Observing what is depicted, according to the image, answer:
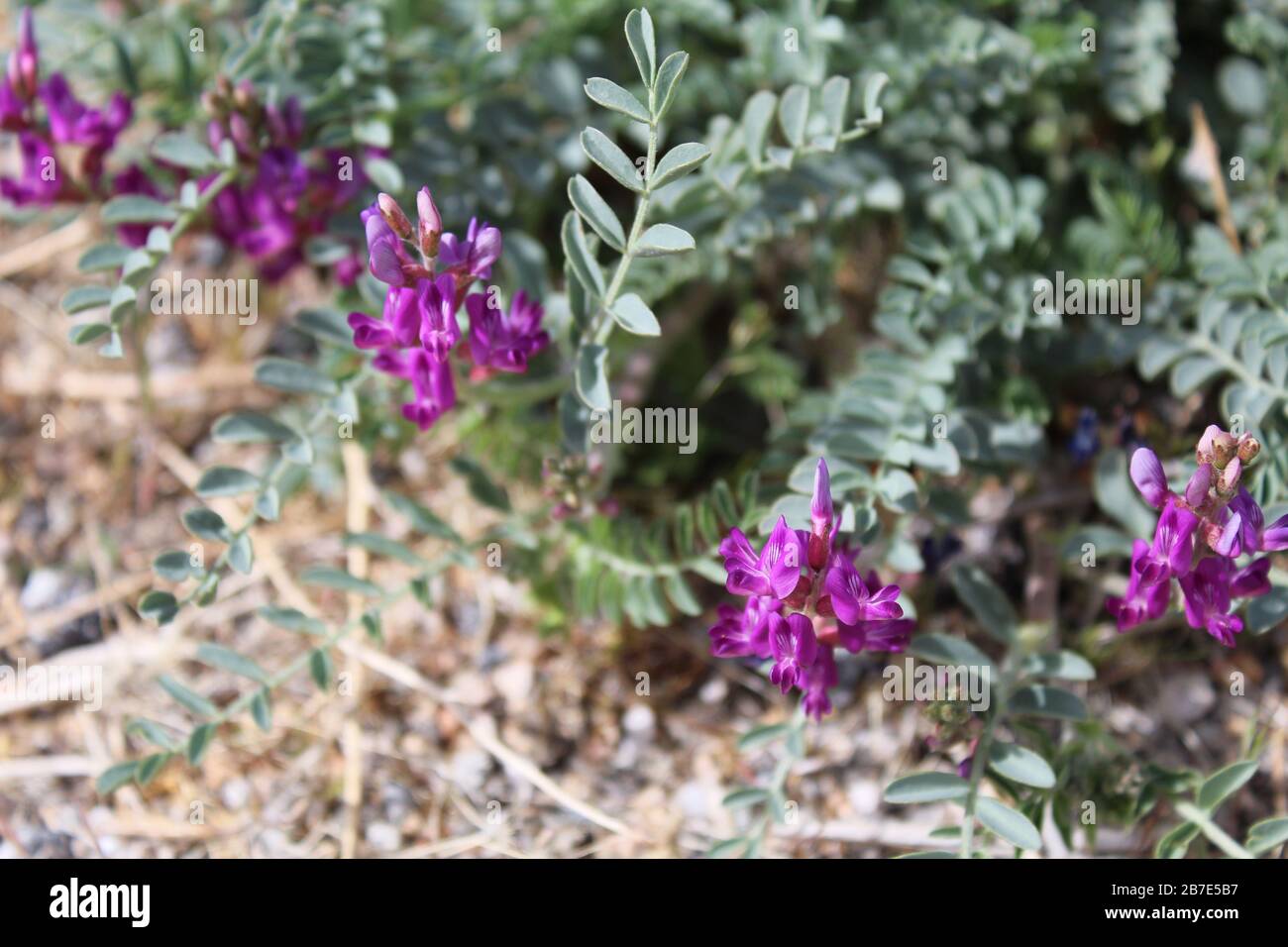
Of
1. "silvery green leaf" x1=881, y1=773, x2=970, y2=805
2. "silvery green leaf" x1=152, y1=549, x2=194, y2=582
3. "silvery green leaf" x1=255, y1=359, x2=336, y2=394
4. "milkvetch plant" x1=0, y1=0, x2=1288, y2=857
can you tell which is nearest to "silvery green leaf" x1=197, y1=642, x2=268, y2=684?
"milkvetch plant" x1=0, y1=0, x2=1288, y2=857

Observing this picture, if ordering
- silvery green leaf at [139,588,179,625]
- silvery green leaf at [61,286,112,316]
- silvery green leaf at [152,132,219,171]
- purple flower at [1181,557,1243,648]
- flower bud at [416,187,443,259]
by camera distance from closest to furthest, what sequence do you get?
flower bud at [416,187,443,259], purple flower at [1181,557,1243,648], silvery green leaf at [139,588,179,625], silvery green leaf at [61,286,112,316], silvery green leaf at [152,132,219,171]

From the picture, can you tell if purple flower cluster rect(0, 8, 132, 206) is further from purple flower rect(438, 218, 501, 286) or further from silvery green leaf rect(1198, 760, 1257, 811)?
silvery green leaf rect(1198, 760, 1257, 811)

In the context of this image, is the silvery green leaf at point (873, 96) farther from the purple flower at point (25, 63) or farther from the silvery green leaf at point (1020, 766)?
the purple flower at point (25, 63)

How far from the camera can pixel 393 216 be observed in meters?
2.03

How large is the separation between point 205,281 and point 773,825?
6.81ft

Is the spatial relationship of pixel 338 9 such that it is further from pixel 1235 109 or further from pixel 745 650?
pixel 1235 109

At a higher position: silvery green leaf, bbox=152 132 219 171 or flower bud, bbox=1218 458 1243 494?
silvery green leaf, bbox=152 132 219 171

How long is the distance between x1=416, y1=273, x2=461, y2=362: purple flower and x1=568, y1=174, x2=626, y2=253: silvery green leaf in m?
0.24

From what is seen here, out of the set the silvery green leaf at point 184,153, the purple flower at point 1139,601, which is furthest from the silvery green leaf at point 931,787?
the silvery green leaf at point 184,153

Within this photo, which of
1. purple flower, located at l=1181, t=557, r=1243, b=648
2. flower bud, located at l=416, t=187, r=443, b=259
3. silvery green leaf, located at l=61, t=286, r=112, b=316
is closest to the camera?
flower bud, located at l=416, t=187, r=443, b=259

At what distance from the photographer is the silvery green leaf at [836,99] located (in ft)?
7.88

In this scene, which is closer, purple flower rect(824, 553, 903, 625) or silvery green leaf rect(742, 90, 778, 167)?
purple flower rect(824, 553, 903, 625)

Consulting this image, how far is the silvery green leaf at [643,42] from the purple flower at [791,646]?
0.86 m

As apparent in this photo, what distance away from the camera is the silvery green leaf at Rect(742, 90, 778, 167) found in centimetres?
244
